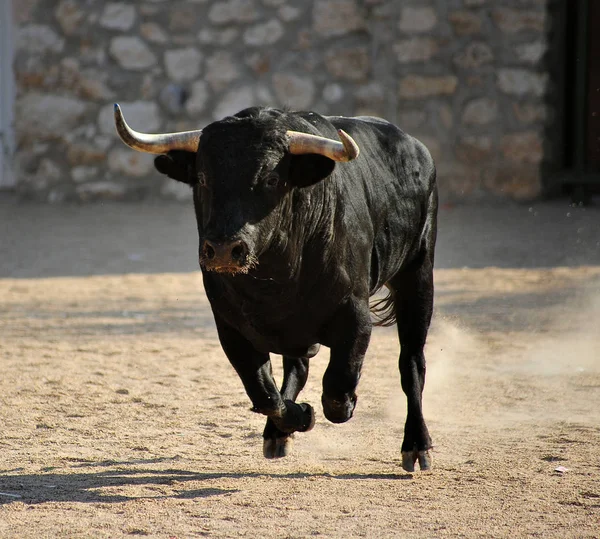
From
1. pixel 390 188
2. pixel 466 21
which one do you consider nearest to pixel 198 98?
pixel 466 21

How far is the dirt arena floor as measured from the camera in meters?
3.80

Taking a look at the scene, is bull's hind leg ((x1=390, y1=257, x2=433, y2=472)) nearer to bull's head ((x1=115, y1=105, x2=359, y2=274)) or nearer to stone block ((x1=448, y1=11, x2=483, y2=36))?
bull's head ((x1=115, y1=105, x2=359, y2=274))

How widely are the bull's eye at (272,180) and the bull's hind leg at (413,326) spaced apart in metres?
1.29

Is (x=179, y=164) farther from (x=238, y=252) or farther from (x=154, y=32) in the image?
(x=154, y=32)

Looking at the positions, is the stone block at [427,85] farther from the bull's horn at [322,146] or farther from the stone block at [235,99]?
the bull's horn at [322,146]

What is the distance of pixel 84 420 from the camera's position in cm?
509

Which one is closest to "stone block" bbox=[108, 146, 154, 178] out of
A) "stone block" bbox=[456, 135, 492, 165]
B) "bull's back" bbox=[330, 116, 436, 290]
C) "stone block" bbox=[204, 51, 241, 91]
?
"stone block" bbox=[204, 51, 241, 91]

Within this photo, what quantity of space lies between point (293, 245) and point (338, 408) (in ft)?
2.22

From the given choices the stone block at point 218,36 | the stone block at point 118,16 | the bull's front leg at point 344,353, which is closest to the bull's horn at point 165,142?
the bull's front leg at point 344,353

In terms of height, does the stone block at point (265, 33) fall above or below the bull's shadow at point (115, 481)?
above

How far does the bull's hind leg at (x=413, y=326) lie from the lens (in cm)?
465

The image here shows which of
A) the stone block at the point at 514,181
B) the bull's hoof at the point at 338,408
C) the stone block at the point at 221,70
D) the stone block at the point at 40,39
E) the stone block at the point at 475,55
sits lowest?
the stone block at the point at 514,181

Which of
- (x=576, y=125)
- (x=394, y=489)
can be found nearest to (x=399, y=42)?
(x=576, y=125)

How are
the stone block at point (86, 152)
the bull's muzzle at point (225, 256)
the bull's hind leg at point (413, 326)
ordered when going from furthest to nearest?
the stone block at point (86, 152) → the bull's hind leg at point (413, 326) → the bull's muzzle at point (225, 256)
